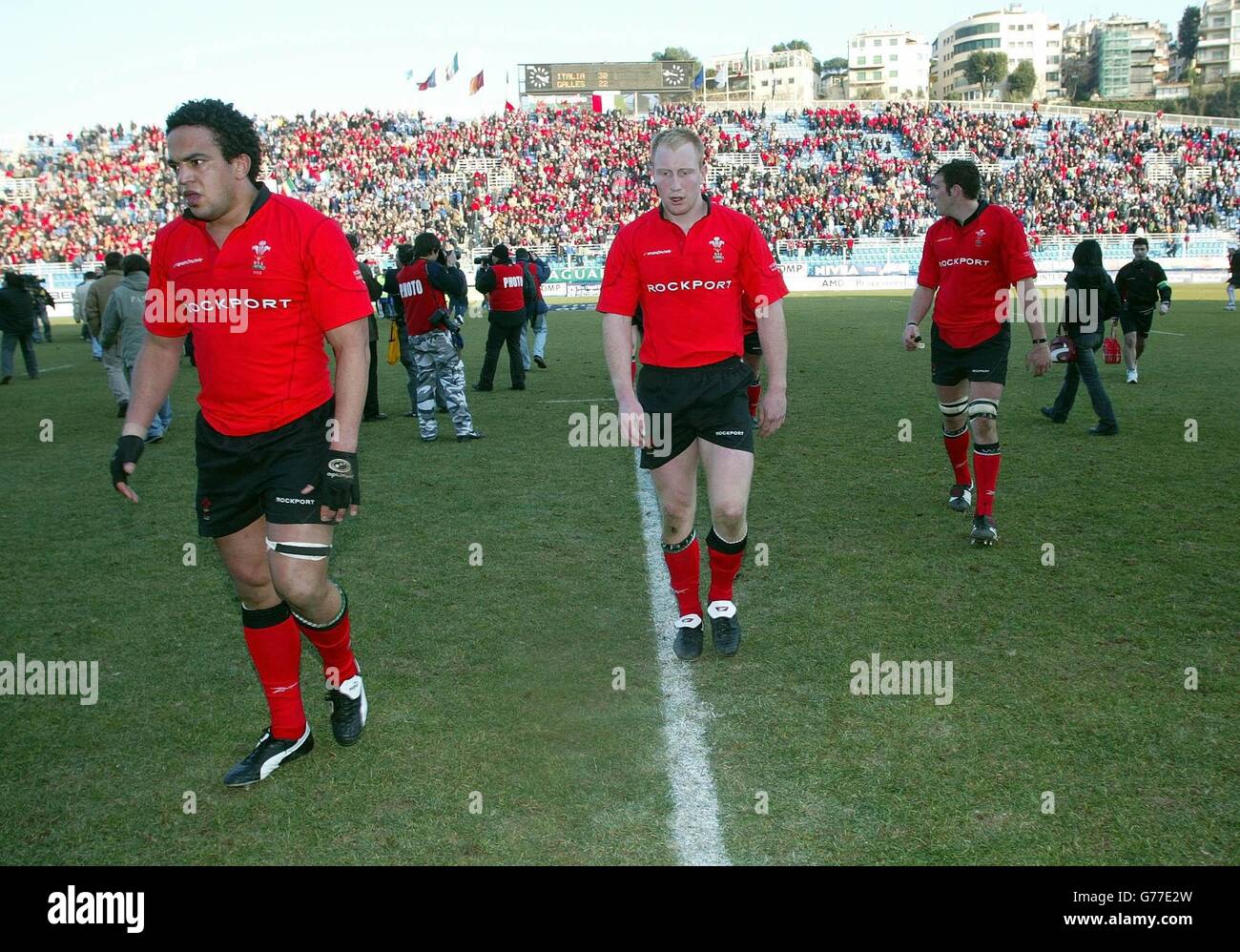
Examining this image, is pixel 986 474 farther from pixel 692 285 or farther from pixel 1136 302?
pixel 1136 302

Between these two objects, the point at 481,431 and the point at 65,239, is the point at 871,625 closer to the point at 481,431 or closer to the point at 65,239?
the point at 481,431

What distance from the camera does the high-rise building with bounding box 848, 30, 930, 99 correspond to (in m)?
166

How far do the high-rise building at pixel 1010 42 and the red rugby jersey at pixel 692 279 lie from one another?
165 metres

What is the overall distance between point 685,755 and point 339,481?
175cm

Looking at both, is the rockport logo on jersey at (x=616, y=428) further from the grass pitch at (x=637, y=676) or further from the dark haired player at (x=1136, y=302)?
the dark haired player at (x=1136, y=302)

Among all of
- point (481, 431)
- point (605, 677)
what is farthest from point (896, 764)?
point (481, 431)

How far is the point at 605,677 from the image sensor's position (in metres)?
4.95

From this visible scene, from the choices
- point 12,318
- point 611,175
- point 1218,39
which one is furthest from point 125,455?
point 1218,39

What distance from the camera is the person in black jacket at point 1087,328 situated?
10.9 meters

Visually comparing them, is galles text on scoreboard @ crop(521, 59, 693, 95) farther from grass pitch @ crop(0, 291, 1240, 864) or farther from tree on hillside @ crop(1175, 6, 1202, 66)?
tree on hillside @ crop(1175, 6, 1202, 66)

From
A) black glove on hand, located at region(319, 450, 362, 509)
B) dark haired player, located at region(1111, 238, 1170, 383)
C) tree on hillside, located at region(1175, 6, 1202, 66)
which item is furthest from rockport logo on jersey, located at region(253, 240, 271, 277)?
tree on hillside, located at region(1175, 6, 1202, 66)
